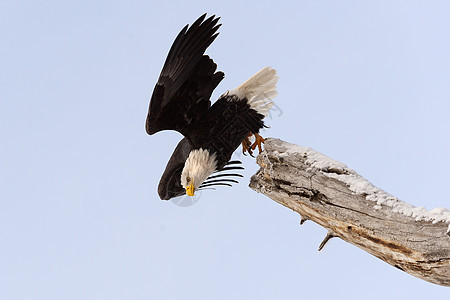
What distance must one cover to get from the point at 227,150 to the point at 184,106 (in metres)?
0.70

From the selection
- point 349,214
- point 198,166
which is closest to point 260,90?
point 198,166

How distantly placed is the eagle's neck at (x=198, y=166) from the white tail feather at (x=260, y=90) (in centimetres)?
77

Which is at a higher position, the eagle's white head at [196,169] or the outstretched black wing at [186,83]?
the outstretched black wing at [186,83]

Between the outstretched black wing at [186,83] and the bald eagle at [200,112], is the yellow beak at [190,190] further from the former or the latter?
the outstretched black wing at [186,83]

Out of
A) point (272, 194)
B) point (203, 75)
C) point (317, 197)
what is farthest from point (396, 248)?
point (203, 75)

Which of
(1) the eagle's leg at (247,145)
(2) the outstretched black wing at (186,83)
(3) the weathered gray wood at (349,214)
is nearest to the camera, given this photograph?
(3) the weathered gray wood at (349,214)

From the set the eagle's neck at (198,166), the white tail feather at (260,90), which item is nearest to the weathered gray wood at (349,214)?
the eagle's neck at (198,166)

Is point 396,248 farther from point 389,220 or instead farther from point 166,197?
point 166,197

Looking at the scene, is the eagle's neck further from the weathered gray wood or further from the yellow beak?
the weathered gray wood

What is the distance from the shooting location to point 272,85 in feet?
18.1

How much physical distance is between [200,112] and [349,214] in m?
2.11

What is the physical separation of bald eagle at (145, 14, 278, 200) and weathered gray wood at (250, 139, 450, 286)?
749mm

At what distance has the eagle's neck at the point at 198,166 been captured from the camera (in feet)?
16.8

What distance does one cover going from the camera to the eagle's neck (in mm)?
5121
